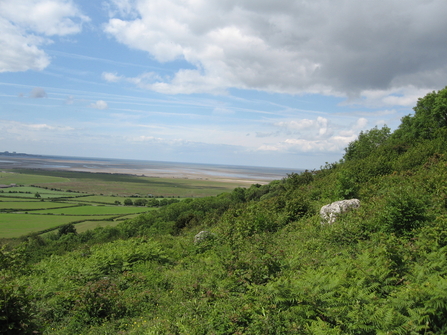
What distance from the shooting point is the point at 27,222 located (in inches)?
2044

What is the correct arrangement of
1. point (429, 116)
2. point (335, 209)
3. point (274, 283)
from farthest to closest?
1. point (429, 116)
2. point (335, 209)
3. point (274, 283)

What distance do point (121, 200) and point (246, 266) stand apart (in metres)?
82.3

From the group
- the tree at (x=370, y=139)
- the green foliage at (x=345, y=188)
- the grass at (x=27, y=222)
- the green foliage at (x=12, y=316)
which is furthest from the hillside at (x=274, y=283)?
the grass at (x=27, y=222)

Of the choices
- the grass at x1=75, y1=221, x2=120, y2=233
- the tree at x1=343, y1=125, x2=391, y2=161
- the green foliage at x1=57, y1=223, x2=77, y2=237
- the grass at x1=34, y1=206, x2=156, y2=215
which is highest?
the tree at x1=343, y1=125, x2=391, y2=161

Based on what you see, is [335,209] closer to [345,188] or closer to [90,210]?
[345,188]

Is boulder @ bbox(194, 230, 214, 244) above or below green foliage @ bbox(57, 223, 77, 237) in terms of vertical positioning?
above

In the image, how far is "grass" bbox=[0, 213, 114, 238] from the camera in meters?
45.0

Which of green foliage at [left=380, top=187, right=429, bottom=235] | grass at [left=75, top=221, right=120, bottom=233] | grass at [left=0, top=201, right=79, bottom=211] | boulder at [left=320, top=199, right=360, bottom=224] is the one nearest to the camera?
green foliage at [left=380, top=187, right=429, bottom=235]

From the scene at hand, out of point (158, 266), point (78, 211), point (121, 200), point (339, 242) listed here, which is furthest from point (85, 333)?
point (121, 200)

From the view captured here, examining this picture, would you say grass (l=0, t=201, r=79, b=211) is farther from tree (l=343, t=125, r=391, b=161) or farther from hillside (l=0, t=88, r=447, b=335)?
tree (l=343, t=125, r=391, b=161)

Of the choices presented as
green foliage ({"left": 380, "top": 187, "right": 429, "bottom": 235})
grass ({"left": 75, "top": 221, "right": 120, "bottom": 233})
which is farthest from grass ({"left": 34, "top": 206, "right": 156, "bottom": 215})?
green foliage ({"left": 380, "top": 187, "right": 429, "bottom": 235})

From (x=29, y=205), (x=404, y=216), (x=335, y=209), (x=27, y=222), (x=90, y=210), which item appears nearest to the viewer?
(x=404, y=216)

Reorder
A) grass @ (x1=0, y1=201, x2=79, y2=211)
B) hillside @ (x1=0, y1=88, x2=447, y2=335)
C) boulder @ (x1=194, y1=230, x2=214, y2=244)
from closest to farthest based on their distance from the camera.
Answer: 1. hillside @ (x1=0, y1=88, x2=447, y2=335)
2. boulder @ (x1=194, y1=230, x2=214, y2=244)
3. grass @ (x1=0, y1=201, x2=79, y2=211)

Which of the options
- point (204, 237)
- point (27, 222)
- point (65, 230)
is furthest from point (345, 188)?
point (27, 222)
